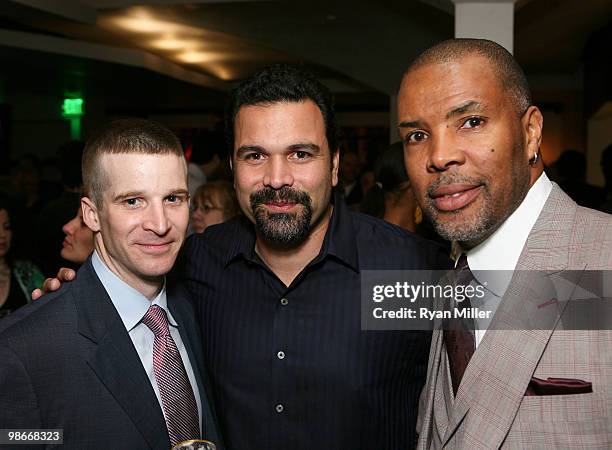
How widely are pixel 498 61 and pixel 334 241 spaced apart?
0.77 m

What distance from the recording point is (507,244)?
4.73 ft

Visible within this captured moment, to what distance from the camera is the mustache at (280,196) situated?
1.90 m

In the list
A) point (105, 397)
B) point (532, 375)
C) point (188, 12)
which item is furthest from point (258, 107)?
point (188, 12)

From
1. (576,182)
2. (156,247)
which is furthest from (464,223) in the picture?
(576,182)

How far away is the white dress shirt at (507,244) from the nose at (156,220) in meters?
0.74

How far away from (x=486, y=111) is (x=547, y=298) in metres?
0.40

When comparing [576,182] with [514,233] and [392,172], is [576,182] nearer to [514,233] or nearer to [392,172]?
[392,172]

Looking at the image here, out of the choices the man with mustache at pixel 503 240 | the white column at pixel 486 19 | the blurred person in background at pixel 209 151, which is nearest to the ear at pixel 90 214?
the man with mustache at pixel 503 240

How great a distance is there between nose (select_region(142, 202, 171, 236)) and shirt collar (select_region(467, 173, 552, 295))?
0.75 metres

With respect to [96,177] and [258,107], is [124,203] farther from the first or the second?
[258,107]

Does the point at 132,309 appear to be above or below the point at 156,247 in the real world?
below

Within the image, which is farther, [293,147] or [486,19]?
[486,19]

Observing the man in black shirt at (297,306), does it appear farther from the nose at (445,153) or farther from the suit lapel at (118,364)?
the nose at (445,153)

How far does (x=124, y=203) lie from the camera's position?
63.6 inches
